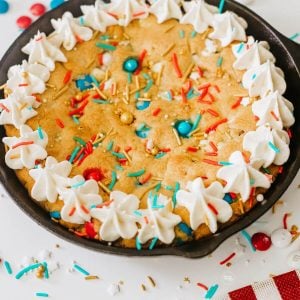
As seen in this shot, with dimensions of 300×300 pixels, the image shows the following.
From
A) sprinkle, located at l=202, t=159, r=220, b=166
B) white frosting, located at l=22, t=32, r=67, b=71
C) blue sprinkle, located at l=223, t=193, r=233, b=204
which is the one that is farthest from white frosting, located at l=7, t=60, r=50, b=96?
blue sprinkle, located at l=223, t=193, r=233, b=204

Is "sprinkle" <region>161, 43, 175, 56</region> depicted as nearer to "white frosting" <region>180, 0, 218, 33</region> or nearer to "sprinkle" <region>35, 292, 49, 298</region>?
"white frosting" <region>180, 0, 218, 33</region>

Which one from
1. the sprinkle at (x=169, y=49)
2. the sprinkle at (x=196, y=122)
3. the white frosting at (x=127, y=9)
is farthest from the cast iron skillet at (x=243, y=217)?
the sprinkle at (x=196, y=122)

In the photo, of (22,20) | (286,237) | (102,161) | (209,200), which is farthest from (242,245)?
(22,20)

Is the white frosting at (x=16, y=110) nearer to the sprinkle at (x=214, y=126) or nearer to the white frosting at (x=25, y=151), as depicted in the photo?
the white frosting at (x=25, y=151)

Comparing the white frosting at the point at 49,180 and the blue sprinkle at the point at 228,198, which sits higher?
the white frosting at the point at 49,180

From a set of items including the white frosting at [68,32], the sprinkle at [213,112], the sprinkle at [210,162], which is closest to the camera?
the sprinkle at [210,162]

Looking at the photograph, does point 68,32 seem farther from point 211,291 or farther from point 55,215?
point 211,291
